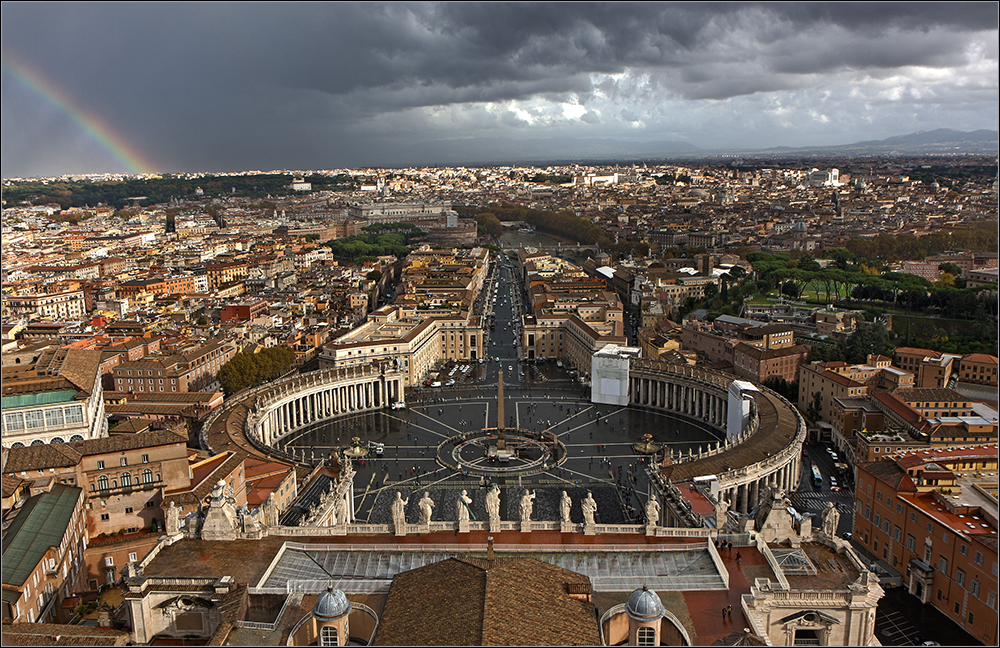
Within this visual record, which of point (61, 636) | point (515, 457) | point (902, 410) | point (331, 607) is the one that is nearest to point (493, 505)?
point (331, 607)

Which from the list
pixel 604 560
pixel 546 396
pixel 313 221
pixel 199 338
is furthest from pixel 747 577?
pixel 313 221

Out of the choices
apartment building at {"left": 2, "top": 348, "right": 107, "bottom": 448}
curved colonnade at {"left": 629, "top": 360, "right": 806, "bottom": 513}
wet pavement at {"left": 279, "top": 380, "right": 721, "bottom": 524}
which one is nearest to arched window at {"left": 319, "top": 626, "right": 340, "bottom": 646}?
curved colonnade at {"left": 629, "top": 360, "right": 806, "bottom": 513}

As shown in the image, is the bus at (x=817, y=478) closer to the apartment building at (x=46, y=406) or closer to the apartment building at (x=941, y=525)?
the apartment building at (x=941, y=525)

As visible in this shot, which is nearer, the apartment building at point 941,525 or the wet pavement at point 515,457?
the apartment building at point 941,525

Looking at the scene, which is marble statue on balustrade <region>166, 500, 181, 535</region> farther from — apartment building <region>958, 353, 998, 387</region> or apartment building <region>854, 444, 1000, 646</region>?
apartment building <region>958, 353, 998, 387</region>

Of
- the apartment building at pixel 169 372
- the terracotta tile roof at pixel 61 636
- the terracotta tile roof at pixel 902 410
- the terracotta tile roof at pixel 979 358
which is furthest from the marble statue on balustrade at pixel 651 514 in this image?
the apartment building at pixel 169 372

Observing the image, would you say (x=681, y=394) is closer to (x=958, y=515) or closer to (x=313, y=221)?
(x=958, y=515)
